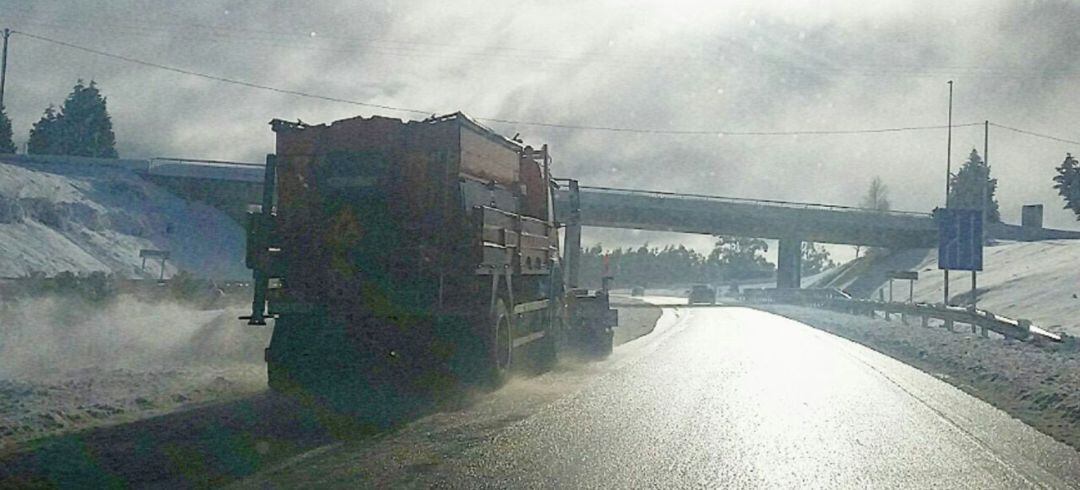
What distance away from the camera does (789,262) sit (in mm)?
94938

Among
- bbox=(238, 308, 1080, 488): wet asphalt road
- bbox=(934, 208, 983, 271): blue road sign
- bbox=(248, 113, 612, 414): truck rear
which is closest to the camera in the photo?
bbox=(238, 308, 1080, 488): wet asphalt road

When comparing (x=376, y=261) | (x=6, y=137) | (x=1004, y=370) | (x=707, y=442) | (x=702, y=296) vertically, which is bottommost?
(x=707, y=442)

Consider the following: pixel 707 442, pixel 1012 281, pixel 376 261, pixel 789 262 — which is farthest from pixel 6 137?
pixel 707 442

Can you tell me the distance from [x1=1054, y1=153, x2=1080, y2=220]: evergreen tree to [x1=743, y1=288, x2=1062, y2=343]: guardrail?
3124 centimetres

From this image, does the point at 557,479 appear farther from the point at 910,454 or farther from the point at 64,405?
the point at 64,405

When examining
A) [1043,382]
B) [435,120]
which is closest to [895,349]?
[1043,382]

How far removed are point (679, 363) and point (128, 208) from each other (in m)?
49.1

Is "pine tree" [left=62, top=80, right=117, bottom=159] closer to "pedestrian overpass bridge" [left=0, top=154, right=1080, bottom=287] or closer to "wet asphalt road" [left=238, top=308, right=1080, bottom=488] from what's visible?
"pedestrian overpass bridge" [left=0, top=154, right=1080, bottom=287]

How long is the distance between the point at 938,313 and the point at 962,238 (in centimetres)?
318

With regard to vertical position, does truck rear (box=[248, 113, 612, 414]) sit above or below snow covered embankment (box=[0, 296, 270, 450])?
above

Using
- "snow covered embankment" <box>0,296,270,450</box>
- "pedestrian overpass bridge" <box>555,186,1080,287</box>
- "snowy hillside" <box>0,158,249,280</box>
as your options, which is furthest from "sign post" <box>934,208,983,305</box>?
"pedestrian overpass bridge" <box>555,186,1080,287</box>

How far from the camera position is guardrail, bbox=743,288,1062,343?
27.2 meters

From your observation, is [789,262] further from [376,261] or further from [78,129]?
[376,261]

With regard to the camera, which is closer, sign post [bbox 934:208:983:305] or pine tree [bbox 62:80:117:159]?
sign post [bbox 934:208:983:305]
